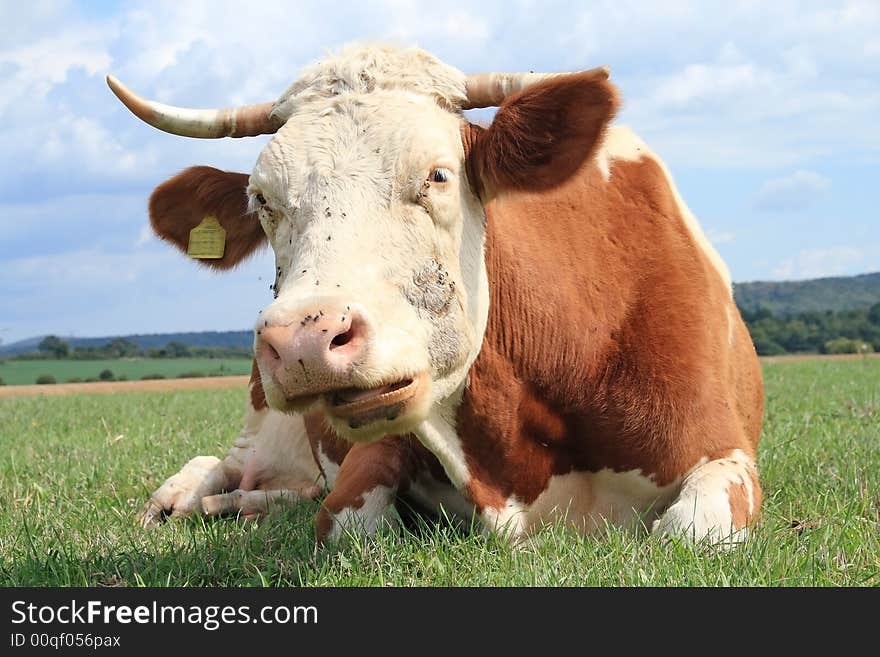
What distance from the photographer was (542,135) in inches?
165

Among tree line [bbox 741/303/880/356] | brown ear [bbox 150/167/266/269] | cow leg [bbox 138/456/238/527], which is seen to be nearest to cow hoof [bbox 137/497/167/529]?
cow leg [bbox 138/456/238/527]

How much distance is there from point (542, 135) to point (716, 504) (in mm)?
1774

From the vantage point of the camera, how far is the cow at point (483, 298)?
3.60m

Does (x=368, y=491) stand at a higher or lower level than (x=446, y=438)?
lower

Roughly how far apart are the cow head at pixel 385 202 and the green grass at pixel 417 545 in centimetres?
69

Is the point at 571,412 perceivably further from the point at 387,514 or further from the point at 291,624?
the point at 291,624

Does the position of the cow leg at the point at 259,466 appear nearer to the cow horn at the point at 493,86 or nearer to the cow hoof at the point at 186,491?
the cow hoof at the point at 186,491

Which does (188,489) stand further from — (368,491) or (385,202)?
(385,202)

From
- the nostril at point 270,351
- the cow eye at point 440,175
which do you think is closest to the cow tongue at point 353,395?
the nostril at point 270,351

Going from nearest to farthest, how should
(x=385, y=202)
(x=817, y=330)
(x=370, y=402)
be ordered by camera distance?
(x=370, y=402) < (x=385, y=202) < (x=817, y=330)

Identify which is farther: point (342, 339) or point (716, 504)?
point (716, 504)

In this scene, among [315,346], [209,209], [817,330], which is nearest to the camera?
[315,346]

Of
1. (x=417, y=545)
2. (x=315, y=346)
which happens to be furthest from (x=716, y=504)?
(x=315, y=346)

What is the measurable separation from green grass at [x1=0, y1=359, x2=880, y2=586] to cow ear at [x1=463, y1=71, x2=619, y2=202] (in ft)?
5.01
